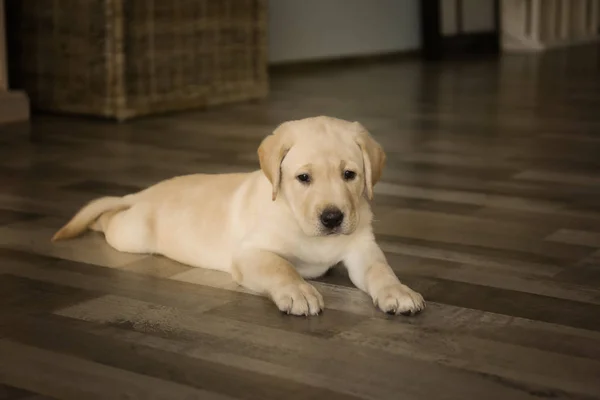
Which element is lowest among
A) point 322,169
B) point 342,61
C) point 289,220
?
point 342,61

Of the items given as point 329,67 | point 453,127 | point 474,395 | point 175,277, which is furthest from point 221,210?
point 329,67

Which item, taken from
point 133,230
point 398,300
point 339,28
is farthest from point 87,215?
point 339,28

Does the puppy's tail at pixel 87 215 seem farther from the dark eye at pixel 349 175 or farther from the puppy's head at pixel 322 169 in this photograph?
the dark eye at pixel 349 175

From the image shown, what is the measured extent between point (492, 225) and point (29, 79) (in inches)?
108

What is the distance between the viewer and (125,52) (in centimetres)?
436

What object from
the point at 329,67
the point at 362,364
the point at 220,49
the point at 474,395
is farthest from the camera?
the point at 329,67

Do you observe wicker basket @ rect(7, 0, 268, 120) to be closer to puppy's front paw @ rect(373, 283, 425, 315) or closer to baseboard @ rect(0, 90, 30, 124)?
baseboard @ rect(0, 90, 30, 124)

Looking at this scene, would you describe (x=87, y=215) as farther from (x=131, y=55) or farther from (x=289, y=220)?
(x=131, y=55)

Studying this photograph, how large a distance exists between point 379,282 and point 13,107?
281 cm

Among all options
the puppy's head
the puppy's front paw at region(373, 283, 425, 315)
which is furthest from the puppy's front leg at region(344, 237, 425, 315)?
Result: the puppy's head

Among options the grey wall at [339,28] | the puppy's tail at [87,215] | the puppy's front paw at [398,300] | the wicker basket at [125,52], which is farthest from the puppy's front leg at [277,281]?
the grey wall at [339,28]

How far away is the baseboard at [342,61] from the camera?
653 centimetres

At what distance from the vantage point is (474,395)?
4.75 ft

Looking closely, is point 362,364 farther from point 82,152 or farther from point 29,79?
point 29,79
